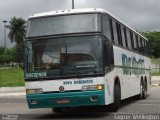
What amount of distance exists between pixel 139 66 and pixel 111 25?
23.0ft

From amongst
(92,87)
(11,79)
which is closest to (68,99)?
(92,87)

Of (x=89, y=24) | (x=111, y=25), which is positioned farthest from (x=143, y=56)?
(x=89, y=24)

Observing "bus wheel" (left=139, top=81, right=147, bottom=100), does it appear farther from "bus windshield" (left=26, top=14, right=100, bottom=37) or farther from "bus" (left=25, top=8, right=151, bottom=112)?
"bus windshield" (left=26, top=14, right=100, bottom=37)

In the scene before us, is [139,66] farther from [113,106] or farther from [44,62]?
[44,62]

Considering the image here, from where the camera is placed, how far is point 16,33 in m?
168

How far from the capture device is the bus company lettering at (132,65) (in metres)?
19.9

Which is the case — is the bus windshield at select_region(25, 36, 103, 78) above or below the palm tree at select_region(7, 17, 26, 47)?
below

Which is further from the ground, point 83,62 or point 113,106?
point 83,62

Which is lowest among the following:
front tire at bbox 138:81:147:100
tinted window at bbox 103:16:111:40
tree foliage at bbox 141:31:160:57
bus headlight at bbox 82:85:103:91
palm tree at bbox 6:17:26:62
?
front tire at bbox 138:81:147:100

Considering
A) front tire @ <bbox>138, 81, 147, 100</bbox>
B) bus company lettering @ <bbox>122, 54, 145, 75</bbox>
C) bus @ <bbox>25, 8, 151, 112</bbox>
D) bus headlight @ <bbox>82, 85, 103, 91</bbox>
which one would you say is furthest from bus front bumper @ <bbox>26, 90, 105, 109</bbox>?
front tire @ <bbox>138, 81, 147, 100</bbox>

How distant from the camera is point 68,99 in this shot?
602 inches

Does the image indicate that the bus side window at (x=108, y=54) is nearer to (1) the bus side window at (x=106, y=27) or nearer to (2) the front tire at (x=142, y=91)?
(1) the bus side window at (x=106, y=27)

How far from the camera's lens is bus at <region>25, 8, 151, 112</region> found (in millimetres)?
15242

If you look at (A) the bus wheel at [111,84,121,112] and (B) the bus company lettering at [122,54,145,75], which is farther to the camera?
(B) the bus company lettering at [122,54,145,75]
